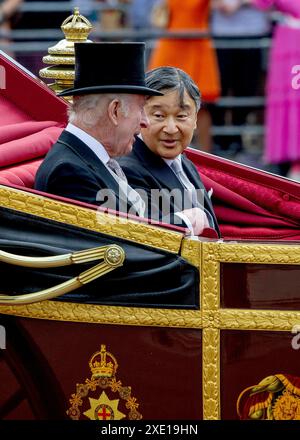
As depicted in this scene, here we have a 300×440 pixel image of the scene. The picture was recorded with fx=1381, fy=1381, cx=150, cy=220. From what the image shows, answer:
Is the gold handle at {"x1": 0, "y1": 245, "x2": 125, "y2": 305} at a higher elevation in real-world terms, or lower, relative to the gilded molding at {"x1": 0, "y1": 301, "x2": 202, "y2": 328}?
higher

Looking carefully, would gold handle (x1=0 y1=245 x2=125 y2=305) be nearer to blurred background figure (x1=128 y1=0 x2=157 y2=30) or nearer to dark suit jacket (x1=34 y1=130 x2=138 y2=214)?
dark suit jacket (x1=34 y1=130 x2=138 y2=214)

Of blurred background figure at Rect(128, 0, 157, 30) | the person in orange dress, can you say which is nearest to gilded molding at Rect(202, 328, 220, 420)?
the person in orange dress

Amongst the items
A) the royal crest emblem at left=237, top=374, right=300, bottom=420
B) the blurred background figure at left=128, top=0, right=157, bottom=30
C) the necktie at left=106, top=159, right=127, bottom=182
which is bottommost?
the royal crest emblem at left=237, top=374, right=300, bottom=420

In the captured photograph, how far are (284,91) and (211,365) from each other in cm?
464

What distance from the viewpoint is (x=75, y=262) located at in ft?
11.4

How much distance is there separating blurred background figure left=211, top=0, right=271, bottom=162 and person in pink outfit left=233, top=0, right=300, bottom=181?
0.21 m

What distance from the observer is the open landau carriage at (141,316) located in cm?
351

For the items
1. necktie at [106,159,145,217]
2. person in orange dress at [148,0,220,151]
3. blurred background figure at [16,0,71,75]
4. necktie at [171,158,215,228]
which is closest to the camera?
necktie at [106,159,145,217]

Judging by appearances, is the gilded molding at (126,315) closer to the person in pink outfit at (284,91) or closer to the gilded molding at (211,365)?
the gilded molding at (211,365)

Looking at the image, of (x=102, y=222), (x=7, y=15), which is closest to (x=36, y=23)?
(x=7, y=15)

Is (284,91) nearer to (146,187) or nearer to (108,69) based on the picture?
(146,187)

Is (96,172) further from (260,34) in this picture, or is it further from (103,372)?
(260,34)

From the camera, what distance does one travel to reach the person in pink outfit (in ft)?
25.0
